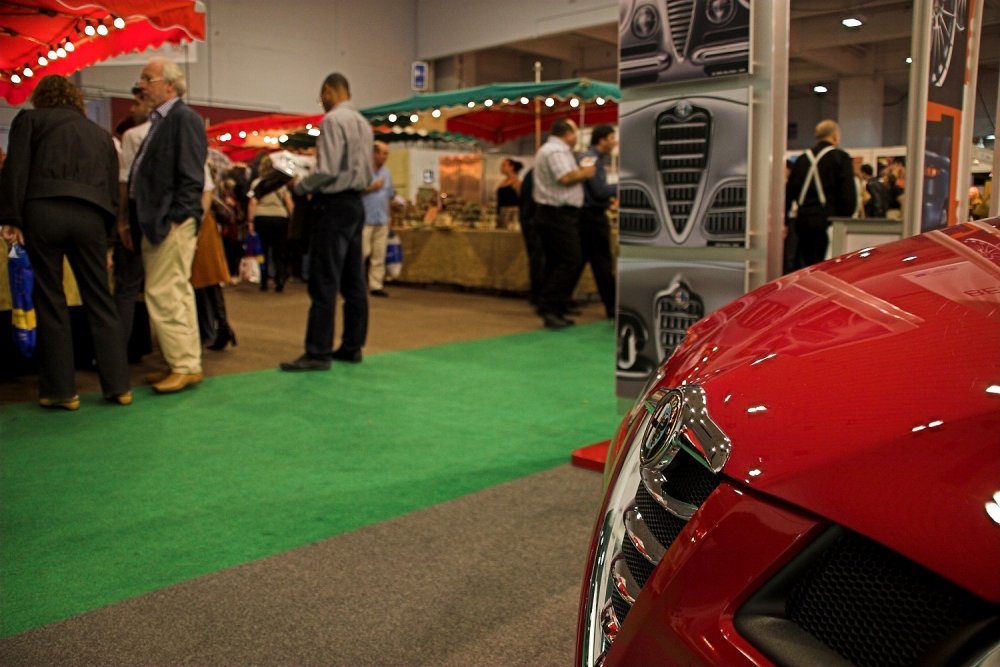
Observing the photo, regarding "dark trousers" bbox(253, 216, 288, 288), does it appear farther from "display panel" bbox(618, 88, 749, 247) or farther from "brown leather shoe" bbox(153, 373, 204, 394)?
"display panel" bbox(618, 88, 749, 247)

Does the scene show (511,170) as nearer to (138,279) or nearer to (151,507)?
(138,279)

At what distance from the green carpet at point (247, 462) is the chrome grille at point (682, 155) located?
43.4 inches

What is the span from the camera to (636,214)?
3.32 meters

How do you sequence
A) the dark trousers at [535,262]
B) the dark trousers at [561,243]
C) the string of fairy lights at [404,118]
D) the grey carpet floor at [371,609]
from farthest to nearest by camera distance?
the string of fairy lights at [404,118], the dark trousers at [535,262], the dark trousers at [561,243], the grey carpet floor at [371,609]

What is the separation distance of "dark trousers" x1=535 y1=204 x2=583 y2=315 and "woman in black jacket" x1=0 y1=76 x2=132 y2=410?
12.2 feet

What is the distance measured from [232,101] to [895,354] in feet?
58.9

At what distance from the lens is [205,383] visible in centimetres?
505

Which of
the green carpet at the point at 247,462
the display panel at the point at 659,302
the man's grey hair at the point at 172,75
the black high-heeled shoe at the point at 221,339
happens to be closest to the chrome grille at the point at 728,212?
the display panel at the point at 659,302

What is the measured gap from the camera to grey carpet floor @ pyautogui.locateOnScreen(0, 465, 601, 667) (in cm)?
194

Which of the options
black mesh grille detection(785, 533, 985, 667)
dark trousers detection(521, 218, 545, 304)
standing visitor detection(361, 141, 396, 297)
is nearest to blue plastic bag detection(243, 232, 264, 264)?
standing visitor detection(361, 141, 396, 297)

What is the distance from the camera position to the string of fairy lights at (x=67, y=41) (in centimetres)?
554

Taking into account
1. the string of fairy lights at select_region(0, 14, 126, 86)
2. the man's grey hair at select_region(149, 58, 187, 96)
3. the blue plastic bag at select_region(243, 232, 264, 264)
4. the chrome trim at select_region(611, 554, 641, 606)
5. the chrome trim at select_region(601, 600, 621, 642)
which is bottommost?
the chrome trim at select_region(601, 600, 621, 642)

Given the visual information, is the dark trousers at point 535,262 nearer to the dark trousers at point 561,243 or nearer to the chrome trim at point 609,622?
the dark trousers at point 561,243

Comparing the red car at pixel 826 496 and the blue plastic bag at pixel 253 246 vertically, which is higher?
the blue plastic bag at pixel 253 246
